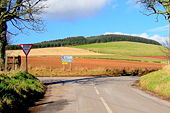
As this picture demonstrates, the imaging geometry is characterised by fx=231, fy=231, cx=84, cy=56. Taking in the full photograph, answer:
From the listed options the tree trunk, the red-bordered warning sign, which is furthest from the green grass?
the tree trunk

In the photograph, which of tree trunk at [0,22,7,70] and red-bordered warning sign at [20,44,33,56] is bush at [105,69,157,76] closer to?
red-bordered warning sign at [20,44,33,56]

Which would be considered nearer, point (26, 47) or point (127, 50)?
point (26, 47)

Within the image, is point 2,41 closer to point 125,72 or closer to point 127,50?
point 125,72

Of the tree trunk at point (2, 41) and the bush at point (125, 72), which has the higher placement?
the tree trunk at point (2, 41)

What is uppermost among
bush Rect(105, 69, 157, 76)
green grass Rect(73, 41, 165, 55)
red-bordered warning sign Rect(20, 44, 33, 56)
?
green grass Rect(73, 41, 165, 55)

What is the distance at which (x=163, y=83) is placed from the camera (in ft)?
47.7

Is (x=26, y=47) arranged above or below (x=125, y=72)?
above

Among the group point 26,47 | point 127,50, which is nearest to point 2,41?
point 26,47

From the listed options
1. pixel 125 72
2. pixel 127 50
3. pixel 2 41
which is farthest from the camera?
pixel 127 50

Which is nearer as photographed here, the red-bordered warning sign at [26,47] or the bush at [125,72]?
the red-bordered warning sign at [26,47]

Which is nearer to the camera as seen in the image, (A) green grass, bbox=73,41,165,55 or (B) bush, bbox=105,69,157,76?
(B) bush, bbox=105,69,157,76

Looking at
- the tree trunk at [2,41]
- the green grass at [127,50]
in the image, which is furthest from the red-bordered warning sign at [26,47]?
the green grass at [127,50]

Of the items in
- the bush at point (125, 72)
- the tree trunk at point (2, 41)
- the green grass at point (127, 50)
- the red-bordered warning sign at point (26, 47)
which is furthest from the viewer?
the green grass at point (127, 50)

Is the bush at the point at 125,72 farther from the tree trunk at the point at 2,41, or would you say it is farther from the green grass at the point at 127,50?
the green grass at the point at 127,50
